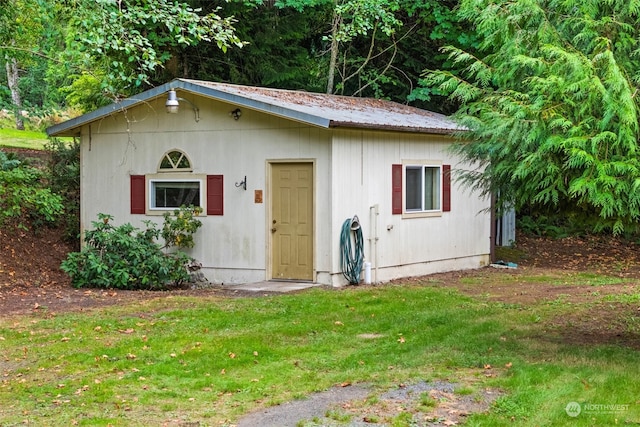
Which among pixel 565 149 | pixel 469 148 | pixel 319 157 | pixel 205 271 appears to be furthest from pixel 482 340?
pixel 205 271

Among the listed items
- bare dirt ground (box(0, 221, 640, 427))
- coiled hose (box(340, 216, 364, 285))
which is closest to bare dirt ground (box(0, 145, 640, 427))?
bare dirt ground (box(0, 221, 640, 427))

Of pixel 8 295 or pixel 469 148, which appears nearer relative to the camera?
pixel 469 148

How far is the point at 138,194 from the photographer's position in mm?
14492

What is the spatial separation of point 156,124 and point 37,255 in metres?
Answer: 3.42

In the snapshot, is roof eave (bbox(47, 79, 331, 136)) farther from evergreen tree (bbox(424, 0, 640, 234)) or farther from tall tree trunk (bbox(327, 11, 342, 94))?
tall tree trunk (bbox(327, 11, 342, 94))

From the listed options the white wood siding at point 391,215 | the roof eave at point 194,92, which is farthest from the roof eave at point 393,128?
the white wood siding at point 391,215

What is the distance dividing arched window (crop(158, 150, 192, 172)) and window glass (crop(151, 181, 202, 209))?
0.23m

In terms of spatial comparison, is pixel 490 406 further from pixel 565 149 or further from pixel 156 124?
pixel 156 124

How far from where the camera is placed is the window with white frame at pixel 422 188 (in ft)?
48.1

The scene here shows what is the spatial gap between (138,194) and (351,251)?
13.2 ft

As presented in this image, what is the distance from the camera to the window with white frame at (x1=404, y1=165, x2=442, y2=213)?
1466 cm

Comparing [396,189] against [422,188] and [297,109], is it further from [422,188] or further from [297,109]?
[297,109]

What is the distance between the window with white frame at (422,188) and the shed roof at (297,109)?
78 centimetres

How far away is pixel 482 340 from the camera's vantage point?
28.0ft
